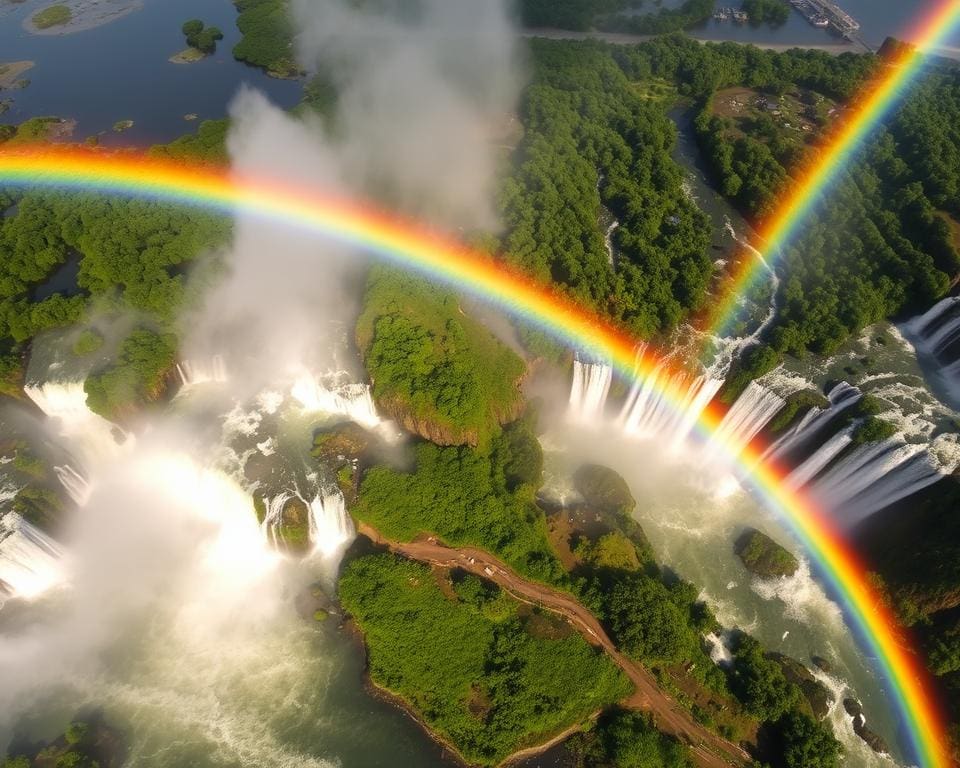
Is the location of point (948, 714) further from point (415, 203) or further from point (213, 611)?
point (415, 203)

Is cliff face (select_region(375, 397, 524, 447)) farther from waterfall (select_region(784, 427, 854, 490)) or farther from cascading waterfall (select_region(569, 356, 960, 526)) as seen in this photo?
waterfall (select_region(784, 427, 854, 490))

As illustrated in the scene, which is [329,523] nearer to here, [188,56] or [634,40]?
[188,56]

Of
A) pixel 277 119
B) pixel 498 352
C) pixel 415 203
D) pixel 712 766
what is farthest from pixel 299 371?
pixel 712 766

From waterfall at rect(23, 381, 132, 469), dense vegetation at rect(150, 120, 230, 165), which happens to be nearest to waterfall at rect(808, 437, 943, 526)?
waterfall at rect(23, 381, 132, 469)

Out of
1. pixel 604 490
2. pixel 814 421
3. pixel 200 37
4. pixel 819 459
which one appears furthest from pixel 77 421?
pixel 200 37

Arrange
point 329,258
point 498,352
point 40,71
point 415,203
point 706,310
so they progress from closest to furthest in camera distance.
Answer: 1. point 498,352
2. point 706,310
3. point 329,258
4. point 415,203
5. point 40,71

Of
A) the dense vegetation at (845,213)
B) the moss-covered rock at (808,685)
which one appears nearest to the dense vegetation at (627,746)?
the moss-covered rock at (808,685)
